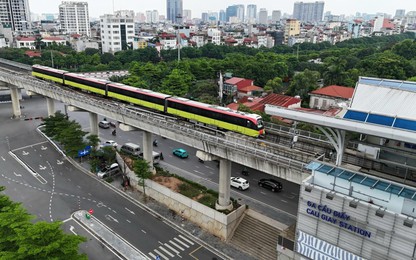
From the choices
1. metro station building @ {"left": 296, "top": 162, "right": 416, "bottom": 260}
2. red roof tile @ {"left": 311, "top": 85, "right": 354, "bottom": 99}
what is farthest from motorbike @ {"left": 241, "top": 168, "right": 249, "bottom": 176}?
red roof tile @ {"left": 311, "top": 85, "right": 354, "bottom": 99}

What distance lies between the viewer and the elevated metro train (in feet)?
115

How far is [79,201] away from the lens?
39406 mm

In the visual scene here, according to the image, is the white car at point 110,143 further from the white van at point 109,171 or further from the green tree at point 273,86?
the green tree at point 273,86

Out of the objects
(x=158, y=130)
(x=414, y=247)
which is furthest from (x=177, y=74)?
(x=414, y=247)

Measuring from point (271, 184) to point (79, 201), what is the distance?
2404cm

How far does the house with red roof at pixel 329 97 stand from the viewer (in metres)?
65.2

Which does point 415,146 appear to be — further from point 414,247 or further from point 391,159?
point 414,247

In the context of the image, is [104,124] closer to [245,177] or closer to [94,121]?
[94,121]

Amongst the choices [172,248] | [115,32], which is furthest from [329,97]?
[115,32]

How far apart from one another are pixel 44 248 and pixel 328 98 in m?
59.8

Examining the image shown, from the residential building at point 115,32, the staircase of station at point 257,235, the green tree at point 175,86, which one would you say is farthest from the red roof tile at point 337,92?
the residential building at point 115,32

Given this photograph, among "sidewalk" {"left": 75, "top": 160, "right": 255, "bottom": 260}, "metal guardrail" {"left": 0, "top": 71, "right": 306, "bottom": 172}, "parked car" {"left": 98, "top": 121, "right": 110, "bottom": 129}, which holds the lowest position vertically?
"sidewalk" {"left": 75, "top": 160, "right": 255, "bottom": 260}

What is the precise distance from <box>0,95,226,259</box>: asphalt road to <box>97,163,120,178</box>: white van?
1.20m

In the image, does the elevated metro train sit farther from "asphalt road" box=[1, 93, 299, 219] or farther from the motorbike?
the motorbike
